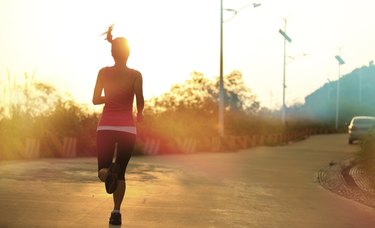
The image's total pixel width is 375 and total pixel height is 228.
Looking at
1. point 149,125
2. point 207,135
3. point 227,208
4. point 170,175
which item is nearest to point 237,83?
point 207,135

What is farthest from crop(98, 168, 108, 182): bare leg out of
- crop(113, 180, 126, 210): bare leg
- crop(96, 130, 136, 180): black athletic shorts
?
crop(113, 180, 126, 210): bare leg

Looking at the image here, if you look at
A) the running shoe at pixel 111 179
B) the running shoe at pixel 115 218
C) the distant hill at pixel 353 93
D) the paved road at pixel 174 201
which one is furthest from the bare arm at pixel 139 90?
the distant hill at pixel 353 93

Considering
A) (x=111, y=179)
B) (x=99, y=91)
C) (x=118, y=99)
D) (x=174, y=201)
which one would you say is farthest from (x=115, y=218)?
(x=174, y=201)

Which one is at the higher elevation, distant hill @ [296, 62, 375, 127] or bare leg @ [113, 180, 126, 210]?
distant hill @ [296, 62, 375, 127]

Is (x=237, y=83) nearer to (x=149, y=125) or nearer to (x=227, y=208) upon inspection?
(x=149, y=125)

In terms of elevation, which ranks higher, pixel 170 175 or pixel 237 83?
pixel 237 83

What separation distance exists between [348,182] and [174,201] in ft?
20.8

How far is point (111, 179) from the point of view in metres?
7.84

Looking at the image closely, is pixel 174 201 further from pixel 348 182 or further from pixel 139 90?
pixel 348 182

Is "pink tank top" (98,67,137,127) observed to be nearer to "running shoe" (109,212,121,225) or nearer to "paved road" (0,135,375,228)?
"running shoe" (109,212,121,225)

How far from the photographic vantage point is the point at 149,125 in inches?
1161

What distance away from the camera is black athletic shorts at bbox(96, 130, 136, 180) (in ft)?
26.6

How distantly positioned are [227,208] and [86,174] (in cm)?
548

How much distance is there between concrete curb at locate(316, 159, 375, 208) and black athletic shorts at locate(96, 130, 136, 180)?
495cm
